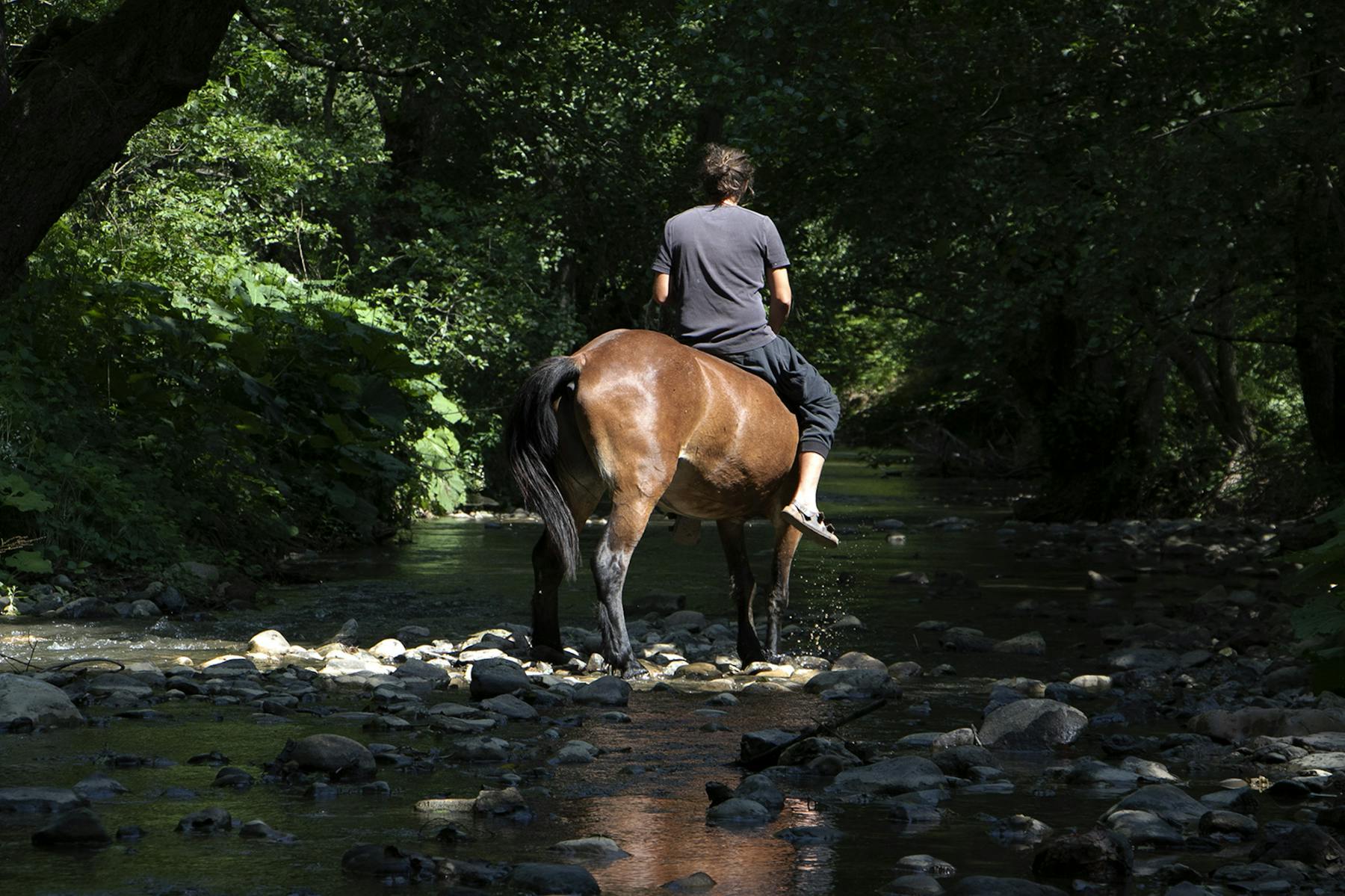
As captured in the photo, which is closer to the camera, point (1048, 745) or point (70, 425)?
point (1048, 745)

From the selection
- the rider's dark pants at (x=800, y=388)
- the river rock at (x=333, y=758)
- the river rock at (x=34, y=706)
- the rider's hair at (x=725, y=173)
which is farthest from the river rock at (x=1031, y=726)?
the rider's hair at (x=725, y=173)

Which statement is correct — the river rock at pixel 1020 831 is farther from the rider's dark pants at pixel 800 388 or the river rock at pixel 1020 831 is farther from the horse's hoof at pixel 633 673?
the rider's dark pants at pixel 800 388

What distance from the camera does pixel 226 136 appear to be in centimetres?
2088

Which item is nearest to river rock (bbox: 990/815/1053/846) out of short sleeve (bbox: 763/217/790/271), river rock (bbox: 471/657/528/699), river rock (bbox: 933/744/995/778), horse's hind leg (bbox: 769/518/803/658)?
river rock (bbox: 933/744/995/778)

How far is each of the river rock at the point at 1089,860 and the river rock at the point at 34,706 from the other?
12.4ft

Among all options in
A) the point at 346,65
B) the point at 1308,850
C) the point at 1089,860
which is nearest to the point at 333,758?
the point at 1089,860

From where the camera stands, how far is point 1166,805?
4938mm

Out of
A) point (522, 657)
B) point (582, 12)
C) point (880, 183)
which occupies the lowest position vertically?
point (522, 657)

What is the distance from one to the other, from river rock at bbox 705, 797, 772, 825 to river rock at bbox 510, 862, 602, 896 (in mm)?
858

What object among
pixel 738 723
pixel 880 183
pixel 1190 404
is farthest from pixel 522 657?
pixel 1190 404

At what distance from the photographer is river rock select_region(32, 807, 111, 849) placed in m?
4.26

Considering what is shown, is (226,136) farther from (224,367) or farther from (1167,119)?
(1167,119)

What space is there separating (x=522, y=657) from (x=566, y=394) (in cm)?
149

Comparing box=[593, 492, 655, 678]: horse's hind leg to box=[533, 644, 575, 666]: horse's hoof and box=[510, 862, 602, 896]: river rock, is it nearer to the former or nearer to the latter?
box=[533, 644, 575, 666]: horse's hoof
